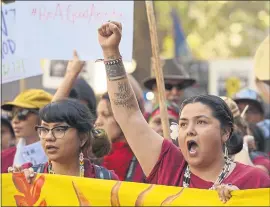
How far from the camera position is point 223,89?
16406 mm

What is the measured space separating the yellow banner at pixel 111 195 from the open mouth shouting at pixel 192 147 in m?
0.45

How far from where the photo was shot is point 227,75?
1739 cm

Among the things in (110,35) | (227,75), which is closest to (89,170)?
(110,35)

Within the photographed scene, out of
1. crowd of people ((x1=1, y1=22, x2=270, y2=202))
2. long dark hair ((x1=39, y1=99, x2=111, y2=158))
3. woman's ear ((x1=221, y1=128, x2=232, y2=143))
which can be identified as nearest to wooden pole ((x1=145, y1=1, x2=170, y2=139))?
crowd of people ((x1=1, y1=22, x2=270, y2=202))

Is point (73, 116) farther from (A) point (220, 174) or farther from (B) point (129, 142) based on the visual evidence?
(A) point (220, 174)

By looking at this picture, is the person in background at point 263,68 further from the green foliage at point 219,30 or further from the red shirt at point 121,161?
the green foliage at point 219,30

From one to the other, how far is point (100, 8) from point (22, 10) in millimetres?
633

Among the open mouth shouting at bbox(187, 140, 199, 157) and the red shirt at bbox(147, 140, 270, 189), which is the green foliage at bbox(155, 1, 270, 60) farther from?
the open mouth shouting at bbox(187, 140, 199, 157)

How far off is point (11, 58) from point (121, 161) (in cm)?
113

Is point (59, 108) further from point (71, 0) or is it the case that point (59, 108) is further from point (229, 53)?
point (229, 53)

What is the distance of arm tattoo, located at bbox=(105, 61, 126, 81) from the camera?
5.20 m

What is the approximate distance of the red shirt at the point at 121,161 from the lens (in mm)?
6926

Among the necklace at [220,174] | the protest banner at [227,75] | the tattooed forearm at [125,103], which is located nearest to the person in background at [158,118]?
the tattooed forearm at [125,103]

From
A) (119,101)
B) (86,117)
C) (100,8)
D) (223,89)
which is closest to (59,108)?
(86,117)
